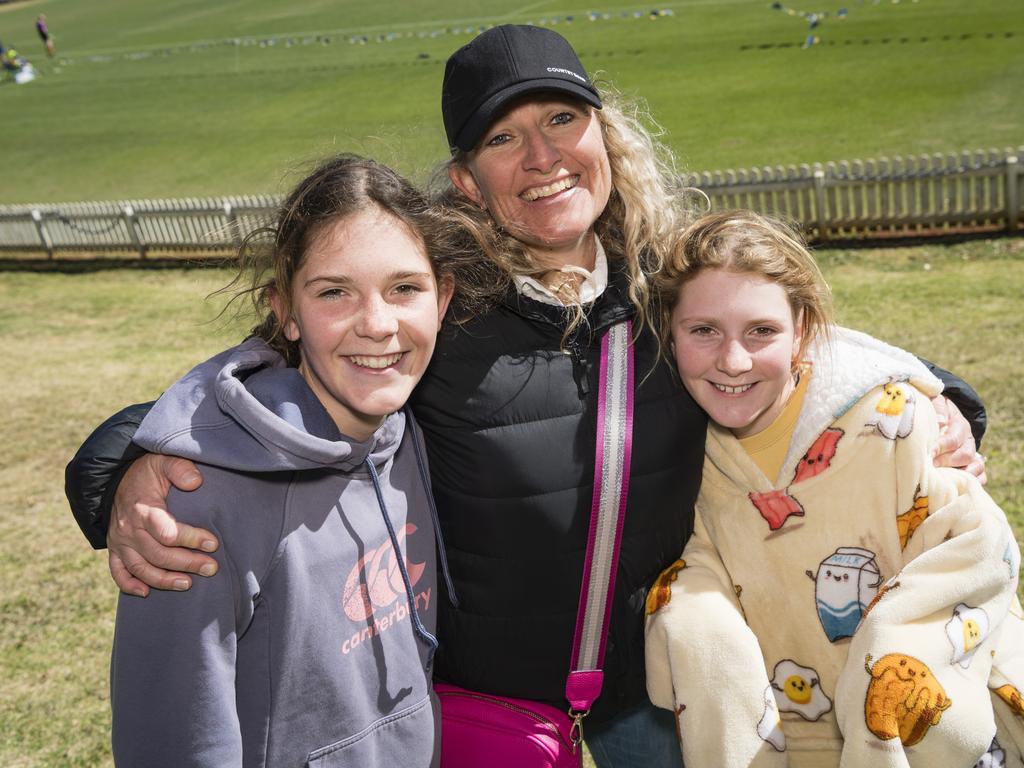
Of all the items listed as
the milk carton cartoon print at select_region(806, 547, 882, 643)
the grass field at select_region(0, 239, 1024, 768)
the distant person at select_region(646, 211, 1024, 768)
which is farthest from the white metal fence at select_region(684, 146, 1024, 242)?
the milk carton cartoon print at select_region(806, 547, 882, 643)

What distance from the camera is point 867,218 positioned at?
11.7 meters

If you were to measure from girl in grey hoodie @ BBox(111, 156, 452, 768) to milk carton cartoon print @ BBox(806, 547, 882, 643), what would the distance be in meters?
0.99

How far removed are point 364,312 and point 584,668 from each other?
A: 1.05 meters

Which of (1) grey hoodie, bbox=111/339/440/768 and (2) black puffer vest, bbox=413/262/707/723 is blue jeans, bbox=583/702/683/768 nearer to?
(2) black puffer vest, bbox=413/262/707/723

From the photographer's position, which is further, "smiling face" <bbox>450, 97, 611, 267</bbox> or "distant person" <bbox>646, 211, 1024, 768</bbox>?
"smiling face" <bbox>450, 97, 611, 267</bbox>

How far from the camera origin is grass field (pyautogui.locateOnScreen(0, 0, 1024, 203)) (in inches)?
645

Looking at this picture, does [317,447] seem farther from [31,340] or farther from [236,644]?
[31,340]

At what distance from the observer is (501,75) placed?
235 centimetres

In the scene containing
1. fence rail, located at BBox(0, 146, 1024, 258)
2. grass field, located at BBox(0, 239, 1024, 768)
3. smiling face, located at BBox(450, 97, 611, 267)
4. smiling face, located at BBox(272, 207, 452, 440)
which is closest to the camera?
smiling face, located at BBox(272, 207, 452, 440)

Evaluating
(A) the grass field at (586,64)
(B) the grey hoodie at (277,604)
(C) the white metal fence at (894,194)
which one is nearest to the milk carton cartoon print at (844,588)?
(B) the grey hoodie at (277,604)

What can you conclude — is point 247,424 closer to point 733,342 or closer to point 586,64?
point 733,342

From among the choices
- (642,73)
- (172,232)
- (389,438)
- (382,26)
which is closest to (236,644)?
(389,438)

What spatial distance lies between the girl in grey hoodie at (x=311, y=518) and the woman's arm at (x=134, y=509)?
4cm

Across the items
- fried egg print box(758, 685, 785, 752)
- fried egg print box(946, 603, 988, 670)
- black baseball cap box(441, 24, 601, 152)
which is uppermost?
black baseball cap box(441, 24, 601, 152)
